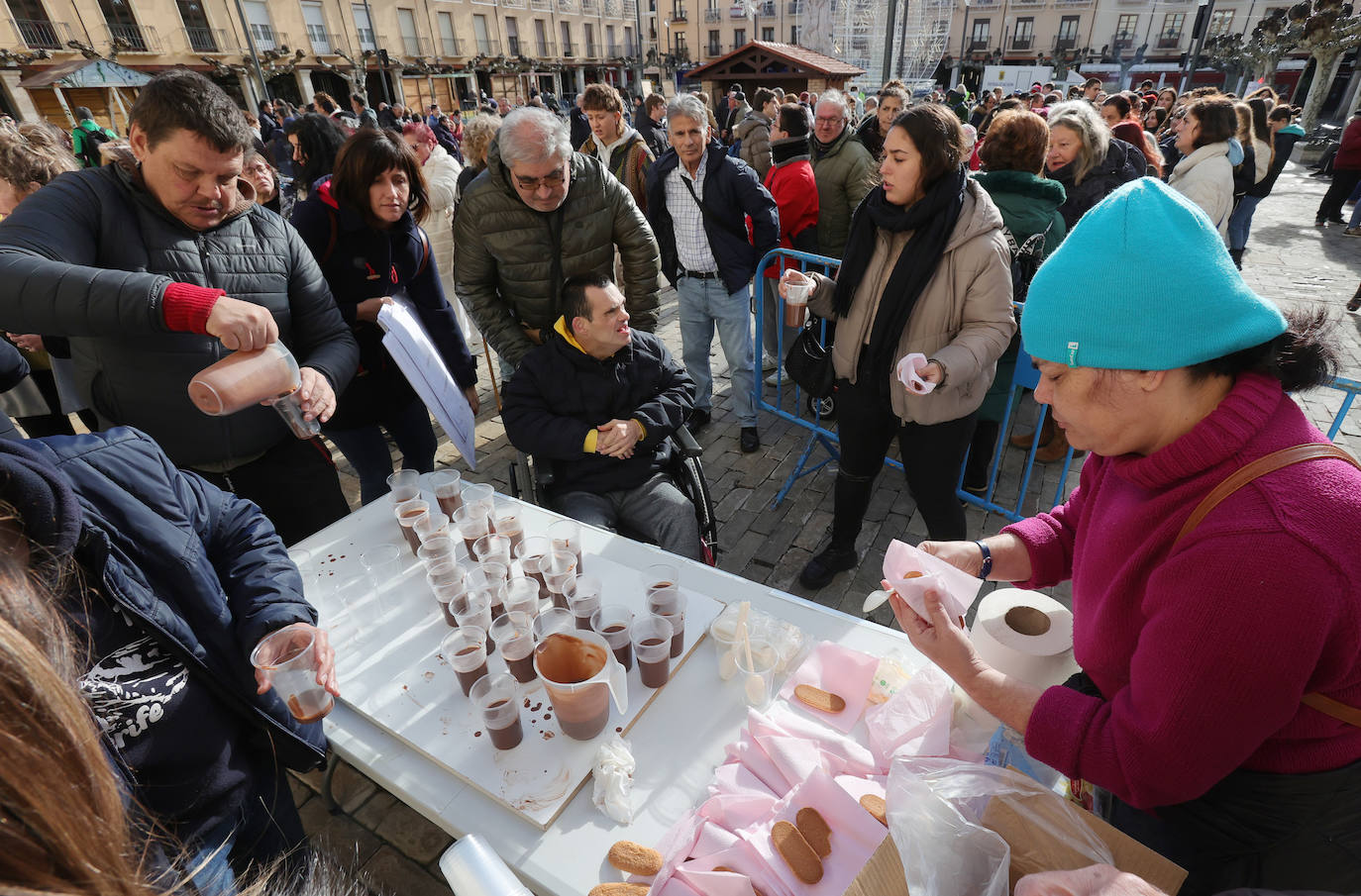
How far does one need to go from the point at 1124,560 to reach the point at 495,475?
163 inches

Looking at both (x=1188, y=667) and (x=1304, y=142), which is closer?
(x=1188, y=667)

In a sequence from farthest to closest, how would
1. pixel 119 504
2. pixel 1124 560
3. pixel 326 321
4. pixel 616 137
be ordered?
1. pixel 616 137
2. pixel 326 321
3. pixel 119 504
4. pixel 1124 560

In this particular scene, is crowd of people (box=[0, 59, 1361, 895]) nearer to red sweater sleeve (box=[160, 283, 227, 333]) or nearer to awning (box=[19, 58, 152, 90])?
red sweater sleeve (box=[160, 283, 227, 333])

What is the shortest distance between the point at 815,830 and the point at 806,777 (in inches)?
4.1

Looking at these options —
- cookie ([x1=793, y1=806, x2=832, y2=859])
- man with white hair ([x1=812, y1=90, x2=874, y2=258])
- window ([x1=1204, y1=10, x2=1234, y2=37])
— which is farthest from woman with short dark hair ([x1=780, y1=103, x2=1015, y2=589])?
window ([x1=1204, y1=10, x2=1234, y2=37])

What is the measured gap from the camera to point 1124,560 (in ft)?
4.18

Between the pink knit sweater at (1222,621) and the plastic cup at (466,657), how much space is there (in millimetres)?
1362

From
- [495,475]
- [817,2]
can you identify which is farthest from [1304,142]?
[495,475]

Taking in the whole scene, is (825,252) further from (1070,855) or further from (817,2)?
(817,2)

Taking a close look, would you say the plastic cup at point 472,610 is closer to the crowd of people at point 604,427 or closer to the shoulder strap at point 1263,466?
the crowd of people at point 604,427

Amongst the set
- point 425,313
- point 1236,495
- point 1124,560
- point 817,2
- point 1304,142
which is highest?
point 817,2

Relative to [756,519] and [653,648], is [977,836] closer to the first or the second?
[653,648]

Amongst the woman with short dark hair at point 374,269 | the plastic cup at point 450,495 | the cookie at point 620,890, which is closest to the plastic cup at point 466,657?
the cookie at point 620,890

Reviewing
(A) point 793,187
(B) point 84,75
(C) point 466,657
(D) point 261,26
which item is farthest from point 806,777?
(D) point 261,26
